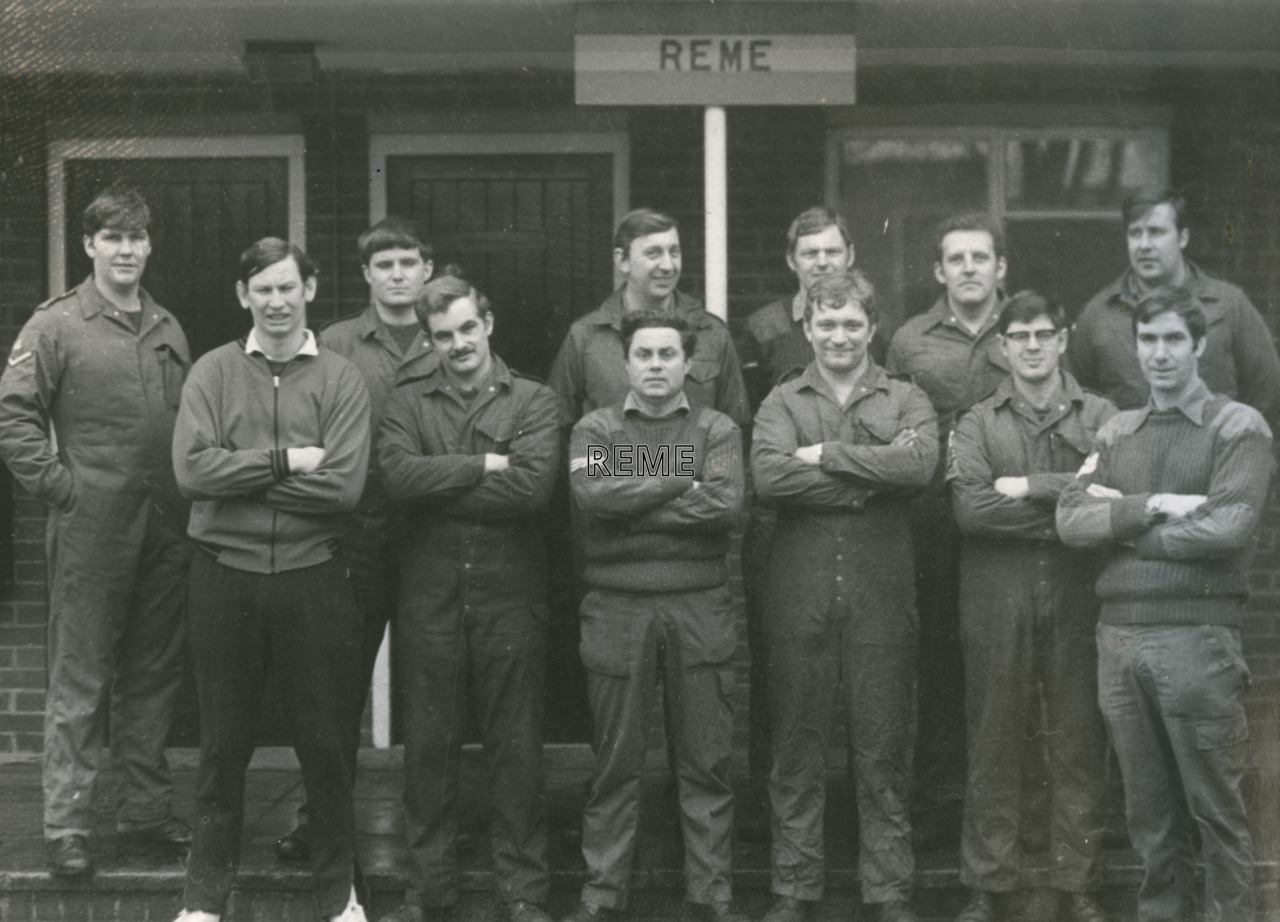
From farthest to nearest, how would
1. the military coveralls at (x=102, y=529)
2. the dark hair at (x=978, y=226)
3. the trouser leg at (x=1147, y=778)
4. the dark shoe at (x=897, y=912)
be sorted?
the dark hair at (x=978, y=226) → the military coveralls at (x=102, y=529) → the dark shoe at (x=897, y=912) → the trouser leg at (x=1147, y=778)

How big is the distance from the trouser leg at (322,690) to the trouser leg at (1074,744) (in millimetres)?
2114

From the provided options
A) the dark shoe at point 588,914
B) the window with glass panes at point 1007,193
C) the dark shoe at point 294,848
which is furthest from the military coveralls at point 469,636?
the window with glass panes at point 1007,193

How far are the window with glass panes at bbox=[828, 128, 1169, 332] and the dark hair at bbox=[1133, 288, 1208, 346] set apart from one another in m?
1.93

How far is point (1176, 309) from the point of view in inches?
173

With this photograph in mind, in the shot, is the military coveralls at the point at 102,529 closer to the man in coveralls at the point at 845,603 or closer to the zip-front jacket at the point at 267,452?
the zip-front jacket at the point at 267,452

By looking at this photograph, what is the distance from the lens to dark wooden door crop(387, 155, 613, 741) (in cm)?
636

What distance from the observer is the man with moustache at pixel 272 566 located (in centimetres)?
442

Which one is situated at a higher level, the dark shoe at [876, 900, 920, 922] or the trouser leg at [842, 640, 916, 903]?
the trouser leg at [842, 640, 916, 903]

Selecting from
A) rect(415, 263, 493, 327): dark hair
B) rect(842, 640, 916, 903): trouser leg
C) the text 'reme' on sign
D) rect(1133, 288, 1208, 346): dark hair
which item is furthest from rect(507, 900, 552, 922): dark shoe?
the text 'reme' on sign

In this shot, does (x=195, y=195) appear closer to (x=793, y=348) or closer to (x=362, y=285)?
(x=362, y=285)

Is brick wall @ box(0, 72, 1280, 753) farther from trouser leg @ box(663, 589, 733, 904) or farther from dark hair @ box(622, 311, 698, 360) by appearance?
trouser leg @ box(663, 589, 733, 904)

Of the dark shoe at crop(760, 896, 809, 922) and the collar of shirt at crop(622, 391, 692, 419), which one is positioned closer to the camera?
the dark shoe at crop(760, 896, 809, 922)

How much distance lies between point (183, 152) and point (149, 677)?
2446 mm

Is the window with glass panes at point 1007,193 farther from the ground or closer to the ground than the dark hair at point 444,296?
farther from the ground
